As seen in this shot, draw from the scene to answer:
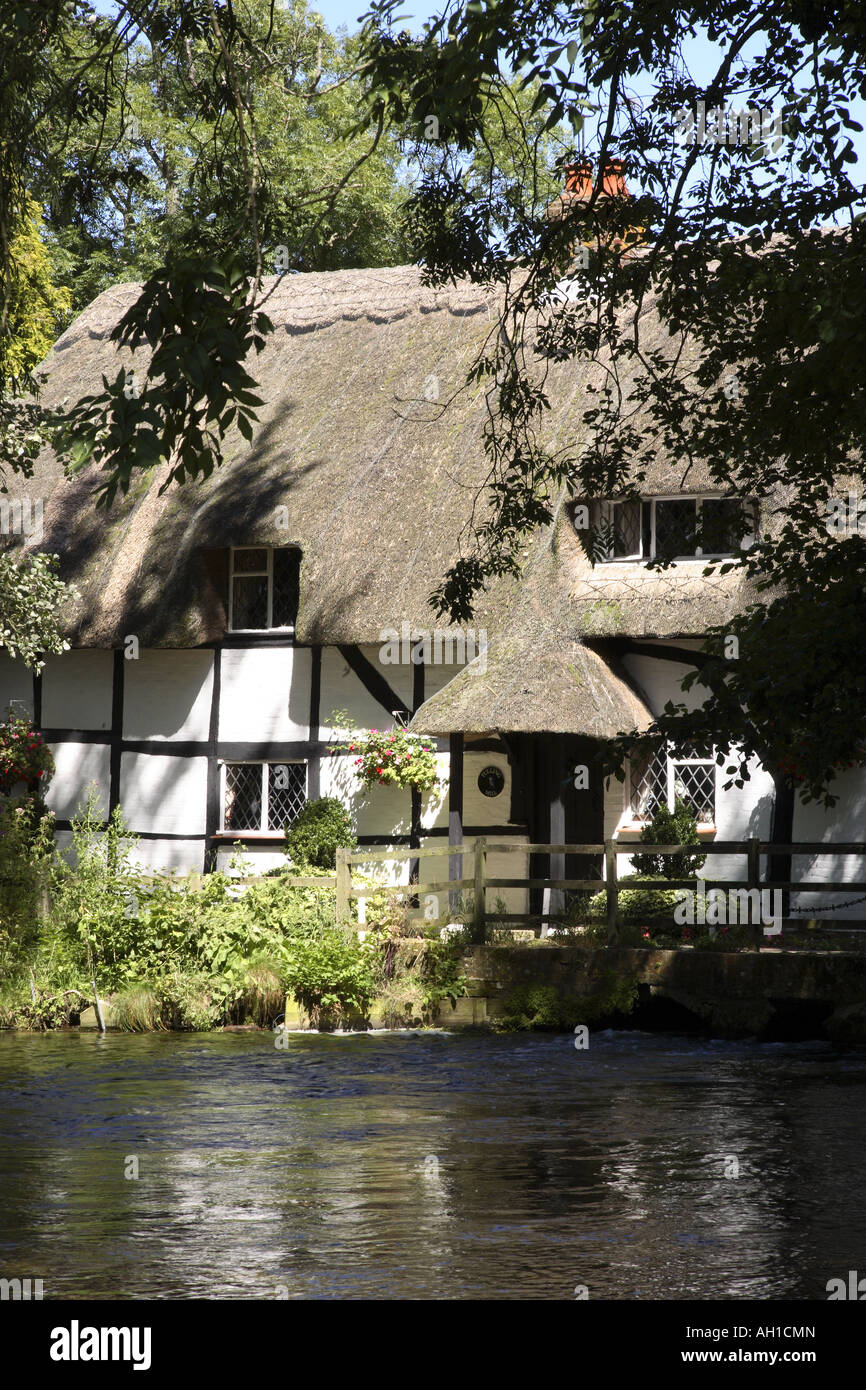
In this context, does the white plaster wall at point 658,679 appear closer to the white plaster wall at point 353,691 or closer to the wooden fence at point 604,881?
the wooden fence at point 604,881

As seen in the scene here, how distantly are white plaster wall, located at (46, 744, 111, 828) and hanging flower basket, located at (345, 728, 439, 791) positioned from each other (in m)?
4.22

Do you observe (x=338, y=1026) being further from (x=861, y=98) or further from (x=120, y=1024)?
(x=861, y=98)

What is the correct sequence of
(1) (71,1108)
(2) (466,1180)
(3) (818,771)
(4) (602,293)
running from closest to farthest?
(3) (818,771) < (2) (466,1180) < (4) (602,293) < (1) (71,1108)

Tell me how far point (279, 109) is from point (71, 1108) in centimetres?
2254

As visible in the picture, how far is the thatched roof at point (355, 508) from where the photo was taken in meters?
19.5

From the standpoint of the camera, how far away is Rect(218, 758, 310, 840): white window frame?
68.8 ft

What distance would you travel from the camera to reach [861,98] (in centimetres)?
926

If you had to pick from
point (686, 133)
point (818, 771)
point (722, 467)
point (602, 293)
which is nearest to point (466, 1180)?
point (818, 771)

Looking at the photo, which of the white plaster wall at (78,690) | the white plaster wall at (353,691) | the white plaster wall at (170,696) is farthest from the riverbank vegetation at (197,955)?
the white plaster wall at (78,690)

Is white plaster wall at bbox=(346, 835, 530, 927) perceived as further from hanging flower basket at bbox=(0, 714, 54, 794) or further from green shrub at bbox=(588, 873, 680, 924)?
hanging flower basket at bbox=(0, 714, 54, 794)

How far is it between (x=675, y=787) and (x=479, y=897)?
3.08 meters

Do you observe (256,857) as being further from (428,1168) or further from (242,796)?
(428,1168)

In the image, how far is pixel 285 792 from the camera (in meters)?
21.3

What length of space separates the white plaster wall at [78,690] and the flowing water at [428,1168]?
7029mm
